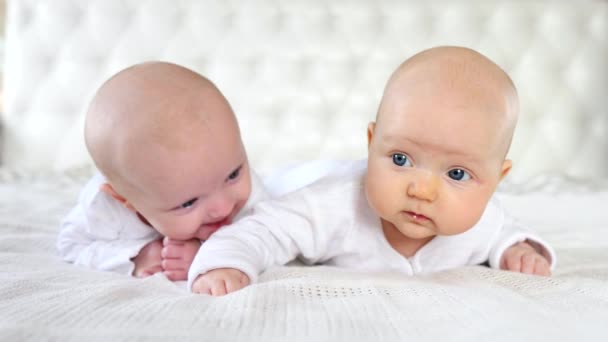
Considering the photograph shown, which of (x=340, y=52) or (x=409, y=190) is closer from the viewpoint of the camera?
(x=409, y=190)

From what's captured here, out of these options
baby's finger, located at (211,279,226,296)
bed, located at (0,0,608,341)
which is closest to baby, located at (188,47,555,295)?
baby's finger, located at (211,279,226,296)

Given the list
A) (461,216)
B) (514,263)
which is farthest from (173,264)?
(514,263)

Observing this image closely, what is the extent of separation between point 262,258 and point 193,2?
74.7 inches

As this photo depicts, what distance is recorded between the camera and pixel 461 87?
89cm

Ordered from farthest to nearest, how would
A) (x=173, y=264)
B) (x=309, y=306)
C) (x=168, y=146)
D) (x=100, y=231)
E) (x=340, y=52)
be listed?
(x=340, y=52) < (x=100, y=231) < (x=173, y=264) < (x=168, y=146) < (x=309, y=306)

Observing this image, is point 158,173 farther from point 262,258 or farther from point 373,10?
point 373,10

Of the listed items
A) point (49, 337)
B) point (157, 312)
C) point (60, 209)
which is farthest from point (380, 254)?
point (60, 209)

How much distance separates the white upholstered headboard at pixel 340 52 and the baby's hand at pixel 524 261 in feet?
4.90

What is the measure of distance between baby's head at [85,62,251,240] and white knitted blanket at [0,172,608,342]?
0.45 feet

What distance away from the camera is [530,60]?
8.64 ft

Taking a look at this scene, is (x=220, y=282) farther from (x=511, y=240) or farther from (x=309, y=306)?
(x=511, y=240)

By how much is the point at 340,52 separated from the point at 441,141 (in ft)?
5.94

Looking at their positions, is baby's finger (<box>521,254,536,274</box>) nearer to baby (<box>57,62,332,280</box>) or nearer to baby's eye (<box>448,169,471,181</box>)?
baby's eye (<box>448,169,471,181</box>)

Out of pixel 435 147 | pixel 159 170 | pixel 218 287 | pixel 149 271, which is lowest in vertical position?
pixel 149 271
